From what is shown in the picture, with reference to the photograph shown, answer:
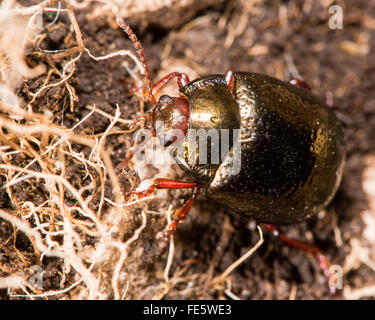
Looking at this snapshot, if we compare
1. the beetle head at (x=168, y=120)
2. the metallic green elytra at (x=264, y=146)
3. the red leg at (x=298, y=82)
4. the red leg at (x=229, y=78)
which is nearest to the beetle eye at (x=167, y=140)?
the beetle head at (x=168, y=120)

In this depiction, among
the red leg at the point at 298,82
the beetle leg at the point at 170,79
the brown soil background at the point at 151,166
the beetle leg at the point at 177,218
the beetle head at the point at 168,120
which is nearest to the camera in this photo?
the brown soil background at the point at 151,166

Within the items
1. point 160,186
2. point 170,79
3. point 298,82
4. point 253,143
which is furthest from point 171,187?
point 298,82

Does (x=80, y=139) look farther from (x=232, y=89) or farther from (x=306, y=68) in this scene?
(x=306, y=68)

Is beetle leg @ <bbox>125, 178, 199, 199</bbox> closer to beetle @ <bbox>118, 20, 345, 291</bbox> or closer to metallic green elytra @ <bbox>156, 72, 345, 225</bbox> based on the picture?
beetle @ <bbox>118, 20, 345, 291</bbox>

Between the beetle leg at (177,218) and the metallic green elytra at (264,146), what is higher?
the metallic green elytra at (264,146)

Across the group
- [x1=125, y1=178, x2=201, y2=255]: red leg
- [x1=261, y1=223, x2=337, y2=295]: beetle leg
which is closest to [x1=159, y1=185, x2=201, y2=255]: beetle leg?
[x1=125, y1=178, x2=201, y2=255]: red leg

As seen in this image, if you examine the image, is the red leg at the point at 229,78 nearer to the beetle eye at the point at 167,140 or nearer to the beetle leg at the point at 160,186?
the beetle eye at the point at 167,140

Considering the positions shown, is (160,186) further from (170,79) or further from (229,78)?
(229,78)
